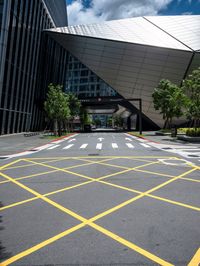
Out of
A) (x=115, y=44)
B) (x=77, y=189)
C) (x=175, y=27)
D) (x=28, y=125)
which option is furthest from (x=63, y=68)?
(x=77, y=189)

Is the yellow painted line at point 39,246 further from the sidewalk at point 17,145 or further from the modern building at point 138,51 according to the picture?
the modern building at point 138,51

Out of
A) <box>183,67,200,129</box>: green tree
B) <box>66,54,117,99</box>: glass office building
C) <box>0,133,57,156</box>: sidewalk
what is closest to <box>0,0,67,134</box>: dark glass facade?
<box>66,54,117,99</box>: glass office building

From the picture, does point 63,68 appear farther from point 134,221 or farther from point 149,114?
point 134,221

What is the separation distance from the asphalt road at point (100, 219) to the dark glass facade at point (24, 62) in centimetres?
3012

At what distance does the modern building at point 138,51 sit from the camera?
52.8 meters

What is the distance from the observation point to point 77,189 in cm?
763

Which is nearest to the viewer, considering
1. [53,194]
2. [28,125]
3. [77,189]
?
[53,194]

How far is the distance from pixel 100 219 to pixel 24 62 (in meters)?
42.1

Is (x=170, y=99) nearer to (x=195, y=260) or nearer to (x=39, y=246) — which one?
(x=195, y=260)

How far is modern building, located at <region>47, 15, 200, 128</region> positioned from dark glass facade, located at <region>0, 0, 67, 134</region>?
5340 millimetres

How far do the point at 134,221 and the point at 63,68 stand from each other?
66.4 meters

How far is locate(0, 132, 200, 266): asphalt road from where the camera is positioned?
378 cm

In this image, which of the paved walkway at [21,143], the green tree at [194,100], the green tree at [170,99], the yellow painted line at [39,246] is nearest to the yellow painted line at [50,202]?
the yellow painted line at [39,246]

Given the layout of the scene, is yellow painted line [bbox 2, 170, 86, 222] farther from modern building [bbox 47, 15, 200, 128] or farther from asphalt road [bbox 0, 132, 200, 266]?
modern building [bbox 47, 15, 200, 128]
